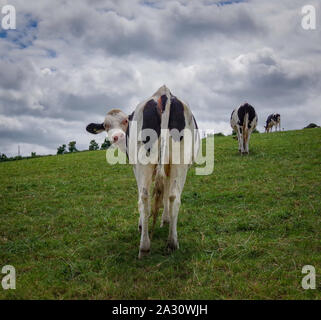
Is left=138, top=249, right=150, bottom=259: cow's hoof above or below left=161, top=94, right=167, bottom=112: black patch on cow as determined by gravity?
below

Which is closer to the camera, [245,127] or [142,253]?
[142,253]

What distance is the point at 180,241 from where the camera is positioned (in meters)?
5.29

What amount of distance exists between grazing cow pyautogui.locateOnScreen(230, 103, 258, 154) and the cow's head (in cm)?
993

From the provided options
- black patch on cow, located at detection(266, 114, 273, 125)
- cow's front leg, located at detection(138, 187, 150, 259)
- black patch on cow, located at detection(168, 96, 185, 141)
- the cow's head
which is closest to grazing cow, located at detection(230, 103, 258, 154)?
the cow's head

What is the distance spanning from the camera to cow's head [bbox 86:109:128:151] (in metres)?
6.21

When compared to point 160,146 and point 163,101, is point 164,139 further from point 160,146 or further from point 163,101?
point 163,101

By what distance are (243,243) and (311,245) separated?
1.12 metres

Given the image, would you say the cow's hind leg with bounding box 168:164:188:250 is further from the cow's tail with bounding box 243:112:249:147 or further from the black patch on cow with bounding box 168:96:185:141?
the cow's tail with bounding box 243:112:249:147

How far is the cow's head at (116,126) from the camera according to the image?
6211 mm

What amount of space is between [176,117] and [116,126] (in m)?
2.17

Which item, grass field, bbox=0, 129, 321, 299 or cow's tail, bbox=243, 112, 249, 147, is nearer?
grass field, bbox=0, 129, 321, 299

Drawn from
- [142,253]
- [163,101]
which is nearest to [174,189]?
[142,253]

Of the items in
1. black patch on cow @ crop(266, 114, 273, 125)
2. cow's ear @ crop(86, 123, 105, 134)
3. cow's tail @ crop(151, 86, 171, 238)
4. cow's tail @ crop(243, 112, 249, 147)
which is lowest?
cow's tail @ crop(151, 86, 171, 238)
